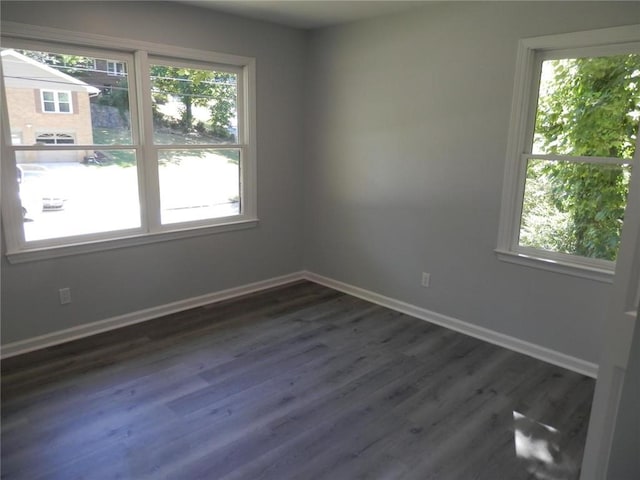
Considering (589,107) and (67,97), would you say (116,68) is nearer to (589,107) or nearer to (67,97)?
(67,97)

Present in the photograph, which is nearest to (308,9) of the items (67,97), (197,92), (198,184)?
(197,92)

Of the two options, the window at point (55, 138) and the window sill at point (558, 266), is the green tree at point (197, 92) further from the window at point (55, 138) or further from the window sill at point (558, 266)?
the window sill at point (558, 266)

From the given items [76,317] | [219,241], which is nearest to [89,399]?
[76,317]

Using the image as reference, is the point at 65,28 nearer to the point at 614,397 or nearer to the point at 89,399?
the point at 89,399

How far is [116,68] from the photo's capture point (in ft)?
10.9

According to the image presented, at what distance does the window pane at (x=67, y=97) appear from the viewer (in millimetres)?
2896

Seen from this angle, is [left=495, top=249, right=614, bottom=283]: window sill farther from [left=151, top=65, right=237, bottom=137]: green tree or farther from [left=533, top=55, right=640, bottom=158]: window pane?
[left=151, top=65, right=237, bottom=137]: green tree

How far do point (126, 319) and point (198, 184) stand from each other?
1297 millimetres

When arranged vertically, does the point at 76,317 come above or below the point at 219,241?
below

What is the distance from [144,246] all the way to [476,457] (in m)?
2.83

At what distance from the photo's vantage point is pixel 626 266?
1.35 m

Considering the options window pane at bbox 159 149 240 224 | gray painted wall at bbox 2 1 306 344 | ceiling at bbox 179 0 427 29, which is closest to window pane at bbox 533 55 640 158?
ceiling at bbox 179 0 427 29

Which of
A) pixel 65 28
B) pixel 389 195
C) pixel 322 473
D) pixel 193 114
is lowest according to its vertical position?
pixel 322 473

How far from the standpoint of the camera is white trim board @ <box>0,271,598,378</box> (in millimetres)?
3096
